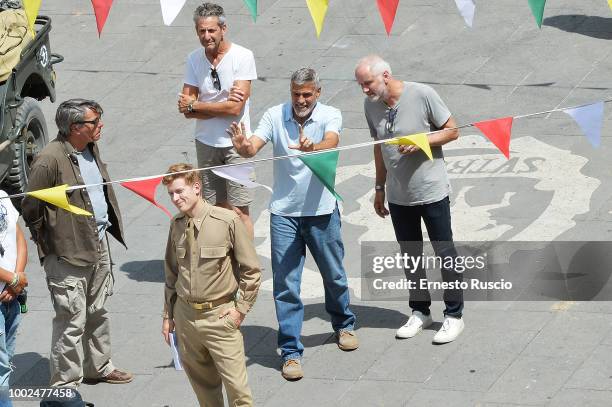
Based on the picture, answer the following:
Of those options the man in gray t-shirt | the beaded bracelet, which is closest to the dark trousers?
A: the man in gray t-shirt

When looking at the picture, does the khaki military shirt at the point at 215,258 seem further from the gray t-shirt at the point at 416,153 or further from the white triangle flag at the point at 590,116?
the white triangle flag at the point at 590,116

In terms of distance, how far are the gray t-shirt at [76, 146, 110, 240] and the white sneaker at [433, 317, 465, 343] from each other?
238 centimetres

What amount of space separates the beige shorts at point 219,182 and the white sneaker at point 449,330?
2007 millimetres

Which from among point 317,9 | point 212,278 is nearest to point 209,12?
point 317,9

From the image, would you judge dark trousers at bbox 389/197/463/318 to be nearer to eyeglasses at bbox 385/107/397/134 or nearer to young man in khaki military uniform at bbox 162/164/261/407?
eyeglasses at bbox 385/107/397/134

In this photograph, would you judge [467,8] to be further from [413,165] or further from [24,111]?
[24,111]

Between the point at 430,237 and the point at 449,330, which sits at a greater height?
the point at 430,237

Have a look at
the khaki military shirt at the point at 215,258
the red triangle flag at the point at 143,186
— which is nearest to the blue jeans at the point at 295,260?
the red triangle flag at the point at 143,186

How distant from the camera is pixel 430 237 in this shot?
9.42m

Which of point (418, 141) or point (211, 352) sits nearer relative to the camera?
point (211, 352)

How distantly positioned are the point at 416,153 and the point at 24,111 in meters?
4.37

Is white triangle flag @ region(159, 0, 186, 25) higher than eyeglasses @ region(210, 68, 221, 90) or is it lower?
higher

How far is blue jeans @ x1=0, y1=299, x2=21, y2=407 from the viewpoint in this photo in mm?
8500

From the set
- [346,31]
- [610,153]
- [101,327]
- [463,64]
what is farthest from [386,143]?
[346,31]
